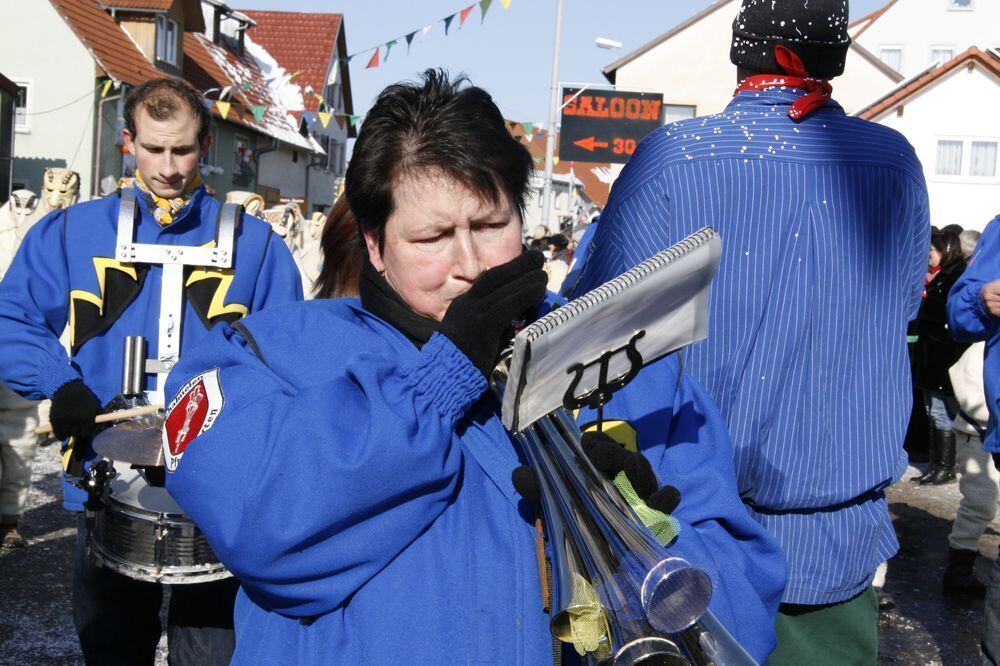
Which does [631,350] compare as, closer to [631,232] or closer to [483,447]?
[483,447]

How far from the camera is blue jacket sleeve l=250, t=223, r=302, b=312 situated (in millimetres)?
3334

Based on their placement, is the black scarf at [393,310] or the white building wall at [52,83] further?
the white building wall at [52,83]

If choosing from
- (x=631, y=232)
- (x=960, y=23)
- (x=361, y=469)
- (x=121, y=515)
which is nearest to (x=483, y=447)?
(x=361, y=469)

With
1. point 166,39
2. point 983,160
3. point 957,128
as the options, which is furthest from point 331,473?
point 983,160

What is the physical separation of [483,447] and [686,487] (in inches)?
12.5

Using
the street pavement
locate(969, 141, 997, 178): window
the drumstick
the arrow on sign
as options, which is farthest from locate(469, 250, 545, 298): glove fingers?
locate(969, 141, 997, 178): window

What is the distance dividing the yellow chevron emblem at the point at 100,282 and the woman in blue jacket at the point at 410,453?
4.82 feet

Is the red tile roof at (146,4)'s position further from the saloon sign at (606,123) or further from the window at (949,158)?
the window at (949,158)

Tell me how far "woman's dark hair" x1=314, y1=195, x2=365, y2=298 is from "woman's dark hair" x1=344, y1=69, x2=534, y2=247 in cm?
147

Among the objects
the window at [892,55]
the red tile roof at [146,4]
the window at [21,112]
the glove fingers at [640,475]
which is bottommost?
the glove fingers at [640,475]

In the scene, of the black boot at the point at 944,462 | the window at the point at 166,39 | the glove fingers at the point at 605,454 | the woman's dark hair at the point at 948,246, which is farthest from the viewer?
the window at the point at 166,39

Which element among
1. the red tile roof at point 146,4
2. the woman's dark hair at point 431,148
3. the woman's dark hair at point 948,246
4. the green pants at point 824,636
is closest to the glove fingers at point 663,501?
the woman's dark hair at point 431,148

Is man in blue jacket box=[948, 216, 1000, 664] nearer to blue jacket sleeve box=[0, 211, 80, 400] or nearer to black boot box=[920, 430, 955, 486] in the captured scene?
blue jacket sleeve box=[0, 211, 80, 400]

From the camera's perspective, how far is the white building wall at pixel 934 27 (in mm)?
45219
